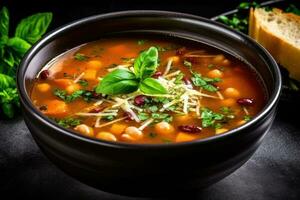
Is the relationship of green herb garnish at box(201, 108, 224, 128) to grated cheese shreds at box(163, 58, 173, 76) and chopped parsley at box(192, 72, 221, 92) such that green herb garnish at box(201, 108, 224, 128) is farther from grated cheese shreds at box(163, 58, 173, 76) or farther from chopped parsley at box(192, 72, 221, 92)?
grated cheese shreds at box(163, 58, 173, 76)

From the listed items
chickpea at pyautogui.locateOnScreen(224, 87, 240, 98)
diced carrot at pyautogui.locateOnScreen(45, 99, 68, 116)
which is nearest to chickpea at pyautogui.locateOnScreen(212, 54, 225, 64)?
chickpea at pyautogui.locateOnScreen(224, 87, 240, 98)

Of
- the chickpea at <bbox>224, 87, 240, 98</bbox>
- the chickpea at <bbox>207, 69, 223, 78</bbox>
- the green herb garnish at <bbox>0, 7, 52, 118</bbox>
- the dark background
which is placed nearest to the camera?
the dark background

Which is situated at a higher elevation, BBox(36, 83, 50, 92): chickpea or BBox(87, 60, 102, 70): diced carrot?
BBox(36, 83, 50, 92): chickpea

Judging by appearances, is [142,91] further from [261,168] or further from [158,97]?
[261,168]

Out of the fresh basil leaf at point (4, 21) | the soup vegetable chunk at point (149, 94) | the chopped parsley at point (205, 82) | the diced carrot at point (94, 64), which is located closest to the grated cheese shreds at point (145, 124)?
the soup vegetable chunk at point (149, 94)

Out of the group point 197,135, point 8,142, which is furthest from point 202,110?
point 8,142

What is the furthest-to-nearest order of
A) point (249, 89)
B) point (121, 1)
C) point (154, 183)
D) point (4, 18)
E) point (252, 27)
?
point (121, 1) < point (252, 27) < point (4, 18) < point (249, 89) < point (154, 183)

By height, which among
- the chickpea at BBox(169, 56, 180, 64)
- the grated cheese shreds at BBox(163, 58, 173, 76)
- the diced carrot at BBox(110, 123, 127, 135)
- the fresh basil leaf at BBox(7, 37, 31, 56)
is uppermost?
the diced carrot at BBox(110, 123, 127, 135)

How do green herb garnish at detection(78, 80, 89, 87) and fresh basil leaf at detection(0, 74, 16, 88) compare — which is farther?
fresh basil leaf at detection(0, 74, 16, 88)
